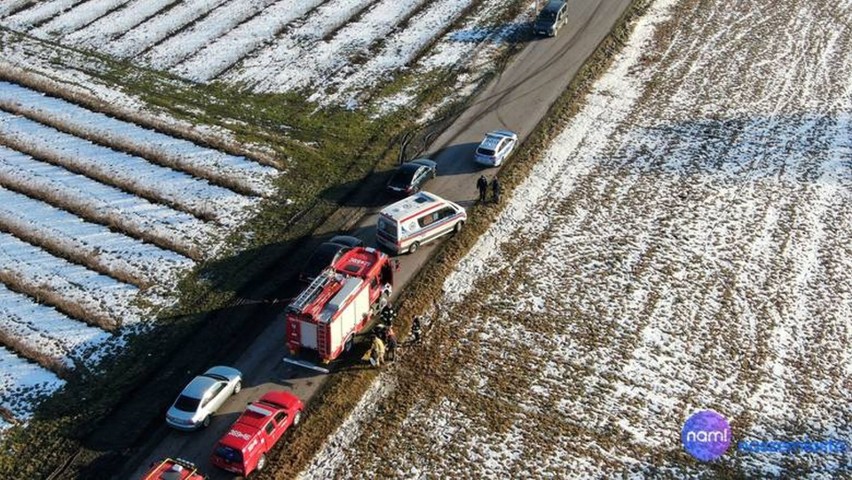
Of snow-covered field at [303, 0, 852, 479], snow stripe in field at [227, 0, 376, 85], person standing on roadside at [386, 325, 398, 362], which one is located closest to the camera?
snow-covered field at [303, 0, 852, 479]

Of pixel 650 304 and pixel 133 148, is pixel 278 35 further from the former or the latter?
pixel 650 304

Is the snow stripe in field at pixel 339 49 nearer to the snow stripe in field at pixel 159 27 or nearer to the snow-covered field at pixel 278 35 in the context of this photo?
the snow-covered field at pixel 278 35

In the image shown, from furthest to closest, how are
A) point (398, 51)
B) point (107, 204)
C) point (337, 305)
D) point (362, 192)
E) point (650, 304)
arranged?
point (398, 51)
point (362, 192)
point (107, 204)
point (650, 304)
point (337, 305)

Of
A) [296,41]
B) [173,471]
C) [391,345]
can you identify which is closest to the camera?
[173,471]

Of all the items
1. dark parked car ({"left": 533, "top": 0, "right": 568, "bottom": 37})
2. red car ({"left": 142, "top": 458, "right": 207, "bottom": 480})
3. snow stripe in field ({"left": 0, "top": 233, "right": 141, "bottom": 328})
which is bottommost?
snow stripe in field ({"left": 0, "top": 233, "right": 141, "bottom": 328})

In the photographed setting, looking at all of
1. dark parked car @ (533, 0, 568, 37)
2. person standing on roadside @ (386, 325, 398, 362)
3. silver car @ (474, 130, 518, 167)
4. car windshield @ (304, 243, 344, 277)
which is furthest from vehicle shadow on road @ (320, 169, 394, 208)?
dark parked car @ (533, 0, 568, 37)

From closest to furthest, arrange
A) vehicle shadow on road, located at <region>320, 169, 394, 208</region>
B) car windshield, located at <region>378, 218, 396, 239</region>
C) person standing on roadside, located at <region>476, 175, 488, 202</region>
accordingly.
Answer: car windshield, located at <region>378, 218, 396, 239</region>
person standing on roadside, located at <region>476, 175, 488, 202</region>
vehicle shadow on road, located at <region>320, 169, 394, 208</region>

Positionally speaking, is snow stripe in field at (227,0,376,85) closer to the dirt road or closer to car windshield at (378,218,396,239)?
the dirt road

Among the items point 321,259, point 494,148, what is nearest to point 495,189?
point 494,148
